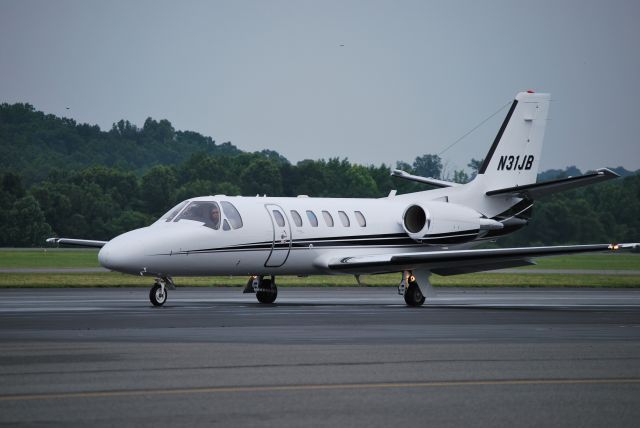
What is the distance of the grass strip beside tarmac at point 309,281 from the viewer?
40.6m

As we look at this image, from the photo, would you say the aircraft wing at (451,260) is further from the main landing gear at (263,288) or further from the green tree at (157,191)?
the green tree at (157,191)

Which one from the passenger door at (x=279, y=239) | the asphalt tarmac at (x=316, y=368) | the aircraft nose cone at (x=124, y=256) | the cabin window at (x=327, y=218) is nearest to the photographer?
the asphalt tarmac at (x=316, y=368)

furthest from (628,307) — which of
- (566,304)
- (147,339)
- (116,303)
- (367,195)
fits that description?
(367,195)

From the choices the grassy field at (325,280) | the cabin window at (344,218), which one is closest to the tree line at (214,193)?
the grassy field at (325,280)

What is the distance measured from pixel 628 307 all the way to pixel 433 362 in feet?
50.5

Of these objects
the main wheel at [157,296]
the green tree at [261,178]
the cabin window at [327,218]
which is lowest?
the main wheel at [157,296]

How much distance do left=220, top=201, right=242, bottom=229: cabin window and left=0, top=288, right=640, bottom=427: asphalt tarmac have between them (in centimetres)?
315

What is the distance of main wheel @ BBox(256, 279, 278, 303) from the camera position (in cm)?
3023

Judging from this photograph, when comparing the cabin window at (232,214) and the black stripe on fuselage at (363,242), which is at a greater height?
the cabin window at (232,214)

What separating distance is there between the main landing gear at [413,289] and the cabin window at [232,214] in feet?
14.2

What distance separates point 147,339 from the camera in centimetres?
1770

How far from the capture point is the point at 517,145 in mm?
34656

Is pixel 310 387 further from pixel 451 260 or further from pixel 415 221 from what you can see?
pixel 415 221

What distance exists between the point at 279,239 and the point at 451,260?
4.10 m
